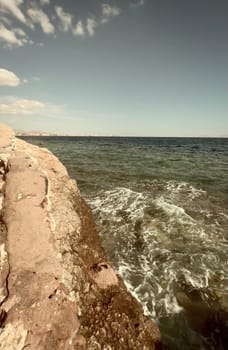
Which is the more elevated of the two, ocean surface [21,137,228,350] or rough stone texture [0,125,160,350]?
→ rough stone texture [0,125,160,350]

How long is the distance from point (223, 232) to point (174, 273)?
3.32m

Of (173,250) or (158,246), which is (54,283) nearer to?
(158,246)

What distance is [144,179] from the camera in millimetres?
15742

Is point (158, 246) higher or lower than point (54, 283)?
lower

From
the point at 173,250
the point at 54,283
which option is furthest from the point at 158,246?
the point at 54,283

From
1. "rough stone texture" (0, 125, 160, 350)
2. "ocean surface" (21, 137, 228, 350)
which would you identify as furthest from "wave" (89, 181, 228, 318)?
"rough stone texture" (0, 125, 160, 350)

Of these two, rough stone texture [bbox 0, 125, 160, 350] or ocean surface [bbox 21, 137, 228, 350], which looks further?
ocean surface [bbox 21, 137, 228, 350]

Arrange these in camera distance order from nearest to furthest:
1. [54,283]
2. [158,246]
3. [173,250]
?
[54,283], [173,250], [158,246]

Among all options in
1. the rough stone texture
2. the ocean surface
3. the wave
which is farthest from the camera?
the wave

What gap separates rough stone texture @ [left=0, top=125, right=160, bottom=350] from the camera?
2.93 m

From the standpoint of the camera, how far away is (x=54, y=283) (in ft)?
11.1

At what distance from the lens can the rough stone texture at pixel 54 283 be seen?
2934mm

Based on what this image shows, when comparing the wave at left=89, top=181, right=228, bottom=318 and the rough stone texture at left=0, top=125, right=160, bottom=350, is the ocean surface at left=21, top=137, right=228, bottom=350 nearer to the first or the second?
the wave at left=89, top=181, right=228, bottom=318

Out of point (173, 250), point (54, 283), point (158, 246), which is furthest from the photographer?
point (158, 246)
